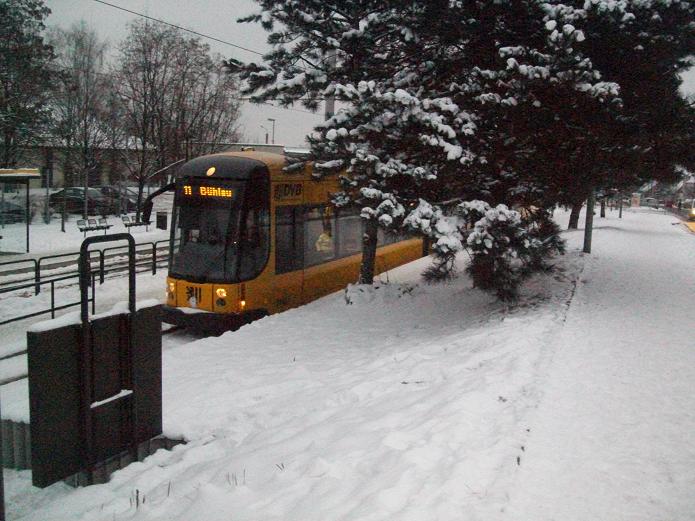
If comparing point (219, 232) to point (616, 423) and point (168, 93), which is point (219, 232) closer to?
point (616, 423)

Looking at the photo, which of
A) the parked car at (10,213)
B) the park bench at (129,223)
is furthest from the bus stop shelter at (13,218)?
the park bench at (129,223)

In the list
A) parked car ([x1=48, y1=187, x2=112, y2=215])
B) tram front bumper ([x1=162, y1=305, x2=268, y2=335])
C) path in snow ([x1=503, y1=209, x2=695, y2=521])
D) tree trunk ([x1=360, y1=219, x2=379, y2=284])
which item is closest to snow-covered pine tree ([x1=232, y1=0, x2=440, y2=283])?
tree trunk ([x1=360, y1=219, x2=379, y2=284])

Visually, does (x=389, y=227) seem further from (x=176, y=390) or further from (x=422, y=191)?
(x=176, y=390)

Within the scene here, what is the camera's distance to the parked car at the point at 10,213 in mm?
23688

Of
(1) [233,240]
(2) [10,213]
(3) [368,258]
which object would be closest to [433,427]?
(1) [233,240]

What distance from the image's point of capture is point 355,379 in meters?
7.02

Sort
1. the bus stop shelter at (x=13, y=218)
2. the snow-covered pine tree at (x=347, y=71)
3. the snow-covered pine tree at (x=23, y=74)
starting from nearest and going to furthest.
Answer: the snow-covered pine tree at (x=347, y=71), the bus stop shelter at (x=13, y=218), the snow-covered pine tree at (x=23, y=74)

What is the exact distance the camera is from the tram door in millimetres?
11391

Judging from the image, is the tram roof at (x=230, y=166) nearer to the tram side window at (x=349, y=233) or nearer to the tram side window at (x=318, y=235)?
the tram side window at (x=318, y=235)

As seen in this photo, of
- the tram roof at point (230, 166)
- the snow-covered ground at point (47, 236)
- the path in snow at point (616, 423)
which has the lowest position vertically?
the snow-covered ground at point (47, 236)

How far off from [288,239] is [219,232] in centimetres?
145

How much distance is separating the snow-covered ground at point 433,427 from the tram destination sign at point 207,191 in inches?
95.4

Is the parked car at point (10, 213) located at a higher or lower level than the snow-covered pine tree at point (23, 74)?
lower

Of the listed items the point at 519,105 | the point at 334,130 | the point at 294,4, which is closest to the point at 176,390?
the point at 334,130
